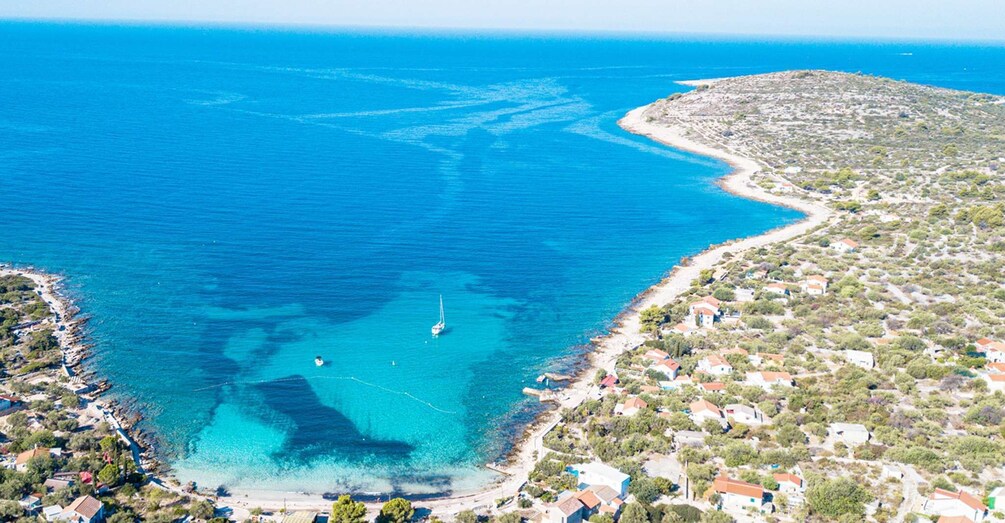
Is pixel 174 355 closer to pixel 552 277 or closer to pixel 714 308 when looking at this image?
pixel 552 277

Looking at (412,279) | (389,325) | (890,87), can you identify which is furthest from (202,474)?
(890,87)

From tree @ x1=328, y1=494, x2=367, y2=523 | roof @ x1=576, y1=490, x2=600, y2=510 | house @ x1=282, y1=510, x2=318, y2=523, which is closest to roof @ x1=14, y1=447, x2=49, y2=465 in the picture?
house @ x1=282, y1=510, x2=318, y2=523

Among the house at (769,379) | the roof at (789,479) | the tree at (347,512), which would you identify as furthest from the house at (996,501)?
the tree at (347,512)

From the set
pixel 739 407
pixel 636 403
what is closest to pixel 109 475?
pixel 636 403

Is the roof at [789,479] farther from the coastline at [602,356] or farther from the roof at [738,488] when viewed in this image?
the coastline at [602,356]

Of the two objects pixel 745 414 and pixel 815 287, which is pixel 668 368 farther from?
pixel 815 287
